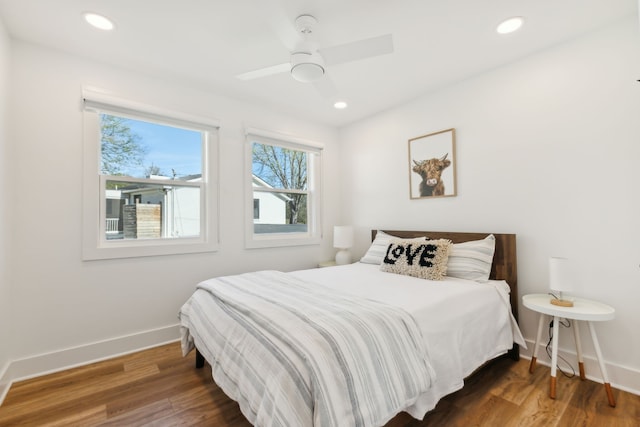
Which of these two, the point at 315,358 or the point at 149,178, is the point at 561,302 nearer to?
the point at 315,358

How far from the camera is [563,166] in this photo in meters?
2.26

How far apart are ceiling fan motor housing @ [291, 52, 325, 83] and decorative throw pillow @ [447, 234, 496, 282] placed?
1.88 metres

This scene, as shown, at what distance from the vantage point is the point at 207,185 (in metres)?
3.06

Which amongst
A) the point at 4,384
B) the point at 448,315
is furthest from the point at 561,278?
the point at 4,384

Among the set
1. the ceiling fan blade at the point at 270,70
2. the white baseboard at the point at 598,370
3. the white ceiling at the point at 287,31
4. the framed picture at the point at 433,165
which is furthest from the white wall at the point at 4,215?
the white baseboard at the point at 598,370

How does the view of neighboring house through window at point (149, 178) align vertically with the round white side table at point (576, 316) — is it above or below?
above

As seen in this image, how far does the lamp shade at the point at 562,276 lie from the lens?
1945mm

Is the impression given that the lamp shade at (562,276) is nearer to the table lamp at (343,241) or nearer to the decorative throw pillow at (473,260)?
the decorative throw pillow at (473,260)

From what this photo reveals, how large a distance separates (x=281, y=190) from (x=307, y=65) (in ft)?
6.72

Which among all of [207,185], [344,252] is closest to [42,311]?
[207,185]

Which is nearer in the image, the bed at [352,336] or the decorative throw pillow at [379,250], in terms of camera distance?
the bed at [352,336]

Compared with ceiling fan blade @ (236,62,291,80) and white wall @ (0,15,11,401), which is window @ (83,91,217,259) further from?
ceiling fan blade @ (236,62,291,80)

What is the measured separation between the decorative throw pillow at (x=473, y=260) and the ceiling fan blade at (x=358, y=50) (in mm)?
1746

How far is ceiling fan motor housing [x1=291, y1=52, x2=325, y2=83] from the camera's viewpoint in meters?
1.83
